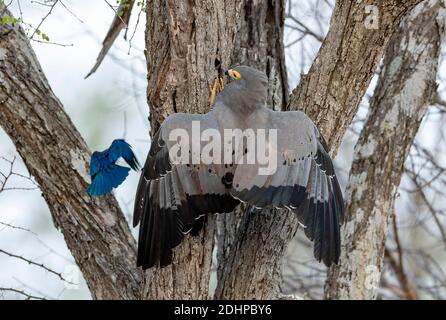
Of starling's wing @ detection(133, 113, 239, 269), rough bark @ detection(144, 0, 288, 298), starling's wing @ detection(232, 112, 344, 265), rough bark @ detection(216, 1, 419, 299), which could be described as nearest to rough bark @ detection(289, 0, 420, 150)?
rough bark @ detection(216, 1, 419, 299)

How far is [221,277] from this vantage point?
19.8ft

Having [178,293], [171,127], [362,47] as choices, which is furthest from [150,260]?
[362,47]

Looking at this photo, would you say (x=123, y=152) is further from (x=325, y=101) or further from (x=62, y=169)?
(x=325, y=101)

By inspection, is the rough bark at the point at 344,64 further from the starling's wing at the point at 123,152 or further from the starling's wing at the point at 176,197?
the starling's wing at the point at 123,152

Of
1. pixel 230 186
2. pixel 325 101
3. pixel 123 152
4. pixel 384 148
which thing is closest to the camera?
pixel 230 186

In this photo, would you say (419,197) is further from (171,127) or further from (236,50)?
(171,127)

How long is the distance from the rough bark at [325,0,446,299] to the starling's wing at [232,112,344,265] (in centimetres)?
144

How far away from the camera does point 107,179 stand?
19.1 ft

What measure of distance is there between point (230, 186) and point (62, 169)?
4.46 feet

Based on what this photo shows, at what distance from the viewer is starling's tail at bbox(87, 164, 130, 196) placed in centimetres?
580

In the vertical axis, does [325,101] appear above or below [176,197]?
above

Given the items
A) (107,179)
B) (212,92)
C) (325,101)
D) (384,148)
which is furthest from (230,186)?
(384,148)

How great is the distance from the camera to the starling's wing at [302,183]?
515cm

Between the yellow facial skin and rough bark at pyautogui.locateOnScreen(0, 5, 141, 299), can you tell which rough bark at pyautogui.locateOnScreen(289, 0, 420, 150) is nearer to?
the yellow facial skin
